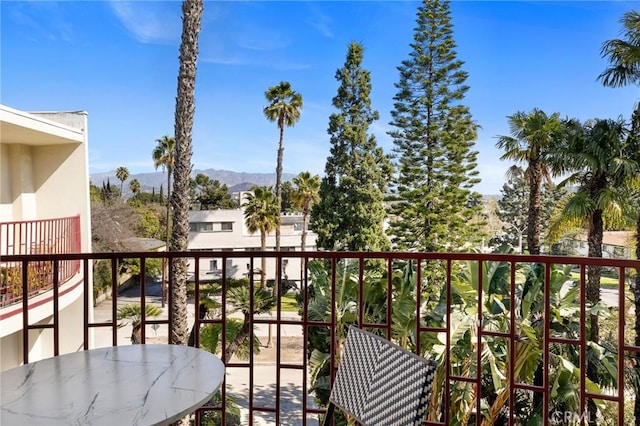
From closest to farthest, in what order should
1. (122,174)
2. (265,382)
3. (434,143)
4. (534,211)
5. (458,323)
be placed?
(458,323), (265,382), (534,211), (434,143), (122,174)

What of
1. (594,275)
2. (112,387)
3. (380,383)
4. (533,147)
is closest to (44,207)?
(112,387)

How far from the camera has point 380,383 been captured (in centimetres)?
120

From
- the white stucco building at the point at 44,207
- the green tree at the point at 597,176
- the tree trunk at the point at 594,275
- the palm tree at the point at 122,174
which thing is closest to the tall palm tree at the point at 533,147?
the green tree at the point at 597,176

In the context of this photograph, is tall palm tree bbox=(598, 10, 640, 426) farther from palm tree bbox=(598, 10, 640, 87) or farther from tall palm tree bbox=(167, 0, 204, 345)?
tall palm tree bbox=(167, 0, 204, 345)

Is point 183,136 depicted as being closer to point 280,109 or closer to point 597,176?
point 597,176

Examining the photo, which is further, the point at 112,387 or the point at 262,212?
the point at 262,212

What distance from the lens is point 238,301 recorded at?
30.4 feet

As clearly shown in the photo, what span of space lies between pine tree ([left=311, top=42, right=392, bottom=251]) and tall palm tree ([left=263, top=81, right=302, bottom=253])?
2601 millimetres

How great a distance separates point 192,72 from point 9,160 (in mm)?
2927

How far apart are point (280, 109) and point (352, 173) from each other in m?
4.39

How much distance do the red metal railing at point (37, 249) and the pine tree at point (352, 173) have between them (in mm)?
10264

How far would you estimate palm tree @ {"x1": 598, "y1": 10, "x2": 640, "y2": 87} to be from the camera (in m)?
9.16

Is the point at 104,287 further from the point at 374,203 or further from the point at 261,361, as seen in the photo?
the point at 374,203

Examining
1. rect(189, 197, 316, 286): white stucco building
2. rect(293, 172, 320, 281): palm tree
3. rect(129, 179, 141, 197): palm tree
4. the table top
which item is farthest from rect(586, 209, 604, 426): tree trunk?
rect(129, 179, 141, 197): palm tree
